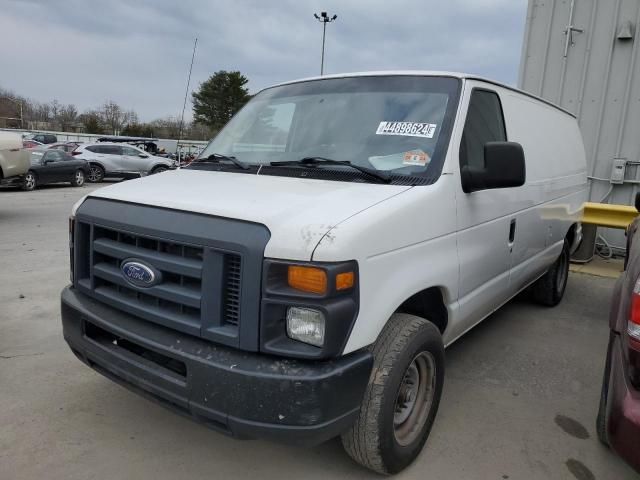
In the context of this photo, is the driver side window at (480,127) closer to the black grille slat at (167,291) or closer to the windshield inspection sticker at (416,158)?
the windshield inspection sticker at (416,158)

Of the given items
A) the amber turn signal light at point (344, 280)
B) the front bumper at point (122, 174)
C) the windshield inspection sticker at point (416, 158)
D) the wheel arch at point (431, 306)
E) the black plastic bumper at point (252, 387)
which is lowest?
the front bumper at point (122, 174)

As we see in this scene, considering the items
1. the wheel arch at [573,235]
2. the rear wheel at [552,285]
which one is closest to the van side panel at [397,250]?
the rear wheel at [552,285]

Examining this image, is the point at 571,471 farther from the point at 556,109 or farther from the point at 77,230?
the point at 556,109

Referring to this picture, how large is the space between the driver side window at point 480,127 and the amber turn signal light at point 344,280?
1251mm

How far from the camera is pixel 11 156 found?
1055 cm

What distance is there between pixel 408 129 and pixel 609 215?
5968 millimetres

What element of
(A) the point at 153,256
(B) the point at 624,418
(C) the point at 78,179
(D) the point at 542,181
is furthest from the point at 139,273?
(C) the point at 78,179

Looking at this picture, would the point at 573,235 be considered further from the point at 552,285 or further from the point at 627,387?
the point at 627,387

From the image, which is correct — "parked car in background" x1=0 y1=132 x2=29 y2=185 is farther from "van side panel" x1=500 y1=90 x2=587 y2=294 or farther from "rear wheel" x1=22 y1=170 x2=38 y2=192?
"van side panel" x1=500 y1=90 x2=587 y2=294

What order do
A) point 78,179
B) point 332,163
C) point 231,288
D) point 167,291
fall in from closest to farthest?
point 231,288, point 167,291, point 332,163, point 78,179

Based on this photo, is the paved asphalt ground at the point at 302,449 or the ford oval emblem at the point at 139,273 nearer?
the ford oval emblem at the point at 139,273

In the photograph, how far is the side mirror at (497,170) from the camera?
2.82m

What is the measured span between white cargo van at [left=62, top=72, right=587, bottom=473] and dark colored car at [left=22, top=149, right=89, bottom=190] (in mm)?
14453

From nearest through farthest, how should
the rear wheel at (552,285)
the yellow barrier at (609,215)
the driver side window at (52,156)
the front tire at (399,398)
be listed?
1. the front tire at (399,398)
2. the rear wheel at (552,285)
3. the yellow barrier at (609,215)
4. the driver side window at (52,156)
